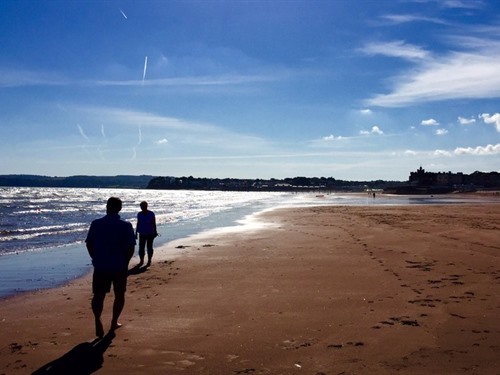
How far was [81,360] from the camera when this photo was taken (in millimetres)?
5180

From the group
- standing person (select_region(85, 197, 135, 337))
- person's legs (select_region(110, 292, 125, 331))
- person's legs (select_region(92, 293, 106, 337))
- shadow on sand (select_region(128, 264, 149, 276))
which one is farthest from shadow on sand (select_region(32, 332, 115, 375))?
shadow on sand (select_region(128, 264, 149, 276))

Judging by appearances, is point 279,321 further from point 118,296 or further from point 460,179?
point 460,179

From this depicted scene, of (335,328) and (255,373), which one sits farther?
(335,328)

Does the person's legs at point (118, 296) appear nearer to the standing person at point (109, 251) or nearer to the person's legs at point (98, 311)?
the standing person at point (109, 251)

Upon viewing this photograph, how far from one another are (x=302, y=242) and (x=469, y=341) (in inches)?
438

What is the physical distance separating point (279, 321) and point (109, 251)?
2567 millimetres

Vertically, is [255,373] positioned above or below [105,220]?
below

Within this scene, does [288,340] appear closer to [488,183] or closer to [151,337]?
[151,337]

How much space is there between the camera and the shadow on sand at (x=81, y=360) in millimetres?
4887

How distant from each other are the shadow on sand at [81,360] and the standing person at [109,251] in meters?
0.54

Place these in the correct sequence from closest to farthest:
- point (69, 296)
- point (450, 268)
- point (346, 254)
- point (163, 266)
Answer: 1. point (69, 296)
2. point (450, 268)
3. point (163, 266)
4. point (346, 254)

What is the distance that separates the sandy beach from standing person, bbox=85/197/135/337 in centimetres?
55

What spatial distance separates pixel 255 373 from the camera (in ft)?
15.6

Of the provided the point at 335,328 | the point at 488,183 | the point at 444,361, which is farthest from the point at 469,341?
the point at 488,183
